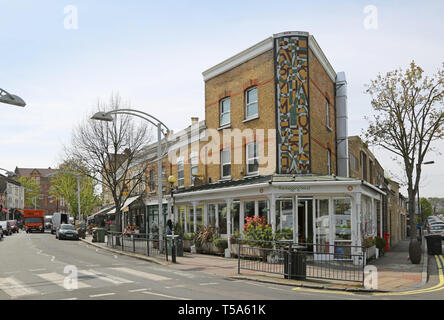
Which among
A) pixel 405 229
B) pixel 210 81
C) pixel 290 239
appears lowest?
pixel 405 229

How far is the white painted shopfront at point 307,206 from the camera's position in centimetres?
1747

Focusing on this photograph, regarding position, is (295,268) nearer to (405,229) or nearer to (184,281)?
(184,281)

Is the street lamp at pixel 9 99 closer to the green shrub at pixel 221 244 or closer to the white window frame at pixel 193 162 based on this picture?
the green shrub at pixel 221 244

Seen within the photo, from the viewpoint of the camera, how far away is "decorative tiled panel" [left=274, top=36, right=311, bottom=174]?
Result: 65.5 ft

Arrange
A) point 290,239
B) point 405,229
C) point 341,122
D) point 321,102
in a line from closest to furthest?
point 290,239
point 321,102
point 341,122
point 405,229

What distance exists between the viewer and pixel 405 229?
182ft

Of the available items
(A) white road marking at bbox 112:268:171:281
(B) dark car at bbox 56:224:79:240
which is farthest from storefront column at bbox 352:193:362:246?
(B) dark car at bbox 56:224:79:240

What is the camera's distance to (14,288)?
37.3 feet

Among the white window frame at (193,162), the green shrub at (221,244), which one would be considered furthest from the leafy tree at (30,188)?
the green shrub at (221,244)

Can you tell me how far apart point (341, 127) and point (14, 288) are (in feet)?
63.8

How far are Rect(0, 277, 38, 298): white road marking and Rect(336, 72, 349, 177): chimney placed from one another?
18226 millimetres

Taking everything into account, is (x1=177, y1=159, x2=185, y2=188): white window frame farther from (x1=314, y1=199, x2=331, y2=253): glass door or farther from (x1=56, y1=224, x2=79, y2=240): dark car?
(x1=56, y1=224, x2=79, y2=240): dark car
